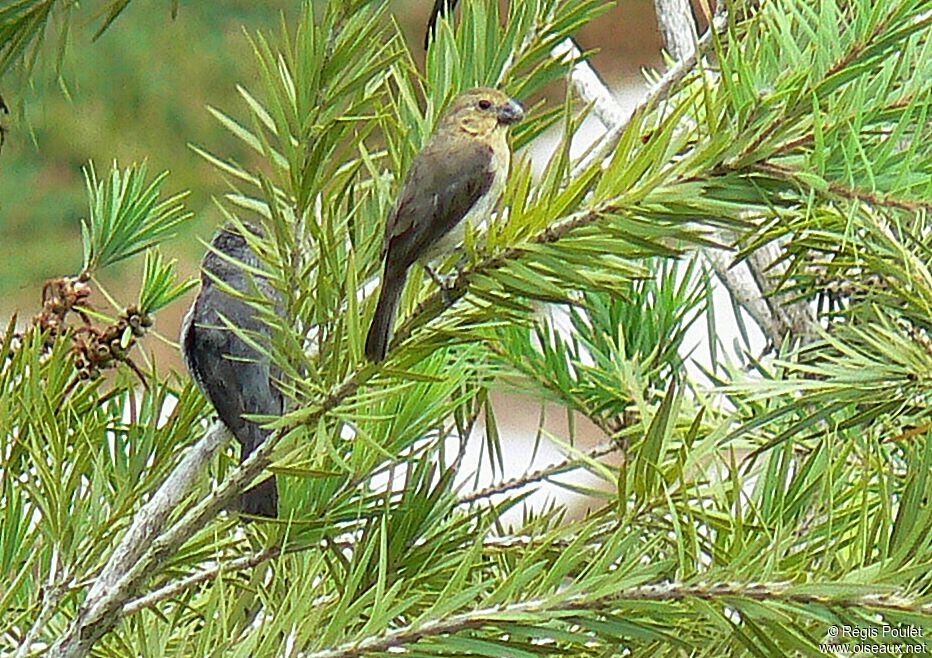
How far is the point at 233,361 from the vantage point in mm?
466

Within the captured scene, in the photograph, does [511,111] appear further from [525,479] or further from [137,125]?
[137,125]

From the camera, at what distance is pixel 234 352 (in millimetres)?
495

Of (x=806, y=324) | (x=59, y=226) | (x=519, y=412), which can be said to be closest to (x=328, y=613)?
(x=806, y=324)

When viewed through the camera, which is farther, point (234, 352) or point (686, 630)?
point (234, 352)

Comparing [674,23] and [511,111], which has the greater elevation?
[674,23]

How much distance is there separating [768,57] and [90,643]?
153 millimetres

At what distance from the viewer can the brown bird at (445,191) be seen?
8.9 inches

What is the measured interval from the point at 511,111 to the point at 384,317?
8 centimetres

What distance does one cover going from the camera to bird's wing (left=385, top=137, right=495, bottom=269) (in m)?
0.24

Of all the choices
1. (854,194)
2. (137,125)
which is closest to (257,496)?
(854,194)

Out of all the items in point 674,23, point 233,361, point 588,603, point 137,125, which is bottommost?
point 588,603

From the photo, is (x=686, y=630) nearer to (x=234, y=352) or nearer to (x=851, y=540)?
(x=851, y=540)

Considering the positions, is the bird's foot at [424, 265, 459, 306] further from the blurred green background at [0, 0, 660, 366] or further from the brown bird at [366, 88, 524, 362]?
the blurred green background at [0, 0, 660, 366]

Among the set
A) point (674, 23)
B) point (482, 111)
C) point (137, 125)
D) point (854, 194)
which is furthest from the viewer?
point (137, 125)
